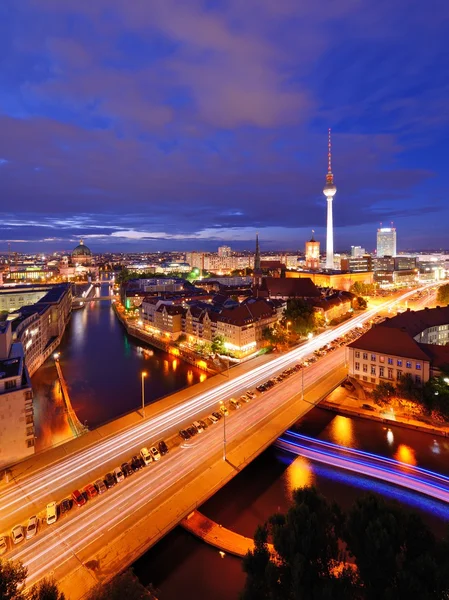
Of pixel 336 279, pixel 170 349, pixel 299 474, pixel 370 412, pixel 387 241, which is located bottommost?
pixel 299 474

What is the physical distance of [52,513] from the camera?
7.62 metres

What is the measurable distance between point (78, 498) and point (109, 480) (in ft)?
2.75

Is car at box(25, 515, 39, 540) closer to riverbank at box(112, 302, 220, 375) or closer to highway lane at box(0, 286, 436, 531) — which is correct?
highway lane at box(0, 286, 436, 531)

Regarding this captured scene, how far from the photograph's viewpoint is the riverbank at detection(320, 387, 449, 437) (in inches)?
521

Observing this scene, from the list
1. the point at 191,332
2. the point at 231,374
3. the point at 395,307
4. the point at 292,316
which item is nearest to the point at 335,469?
the point at 231,374

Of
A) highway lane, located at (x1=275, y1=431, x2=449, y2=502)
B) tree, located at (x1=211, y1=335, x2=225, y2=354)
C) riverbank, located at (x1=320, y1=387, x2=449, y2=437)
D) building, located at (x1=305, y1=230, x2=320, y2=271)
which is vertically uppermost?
building, located at (x1=305, y1=230, x2=320, y2=271)

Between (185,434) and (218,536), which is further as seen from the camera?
(185,434)

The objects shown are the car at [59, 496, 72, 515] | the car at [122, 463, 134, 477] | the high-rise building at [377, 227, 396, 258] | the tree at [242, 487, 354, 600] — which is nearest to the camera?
the tree at [242, 487, 354, 600]

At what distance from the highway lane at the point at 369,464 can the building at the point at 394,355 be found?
442cm

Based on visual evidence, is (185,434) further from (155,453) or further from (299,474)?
(299,474)

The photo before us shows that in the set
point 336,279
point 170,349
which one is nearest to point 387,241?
point 336,279

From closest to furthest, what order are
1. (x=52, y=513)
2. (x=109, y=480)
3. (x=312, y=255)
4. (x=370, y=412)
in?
(x=52, y=513)
(x=109, y=480)
(x=370, y=412)
(x=312, y=255)

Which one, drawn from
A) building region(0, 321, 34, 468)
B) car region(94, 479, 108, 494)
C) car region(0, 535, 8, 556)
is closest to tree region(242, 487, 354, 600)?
car region(94, 479, 108, 494)

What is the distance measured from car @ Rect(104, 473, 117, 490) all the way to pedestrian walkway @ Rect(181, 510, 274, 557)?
2.09 m
